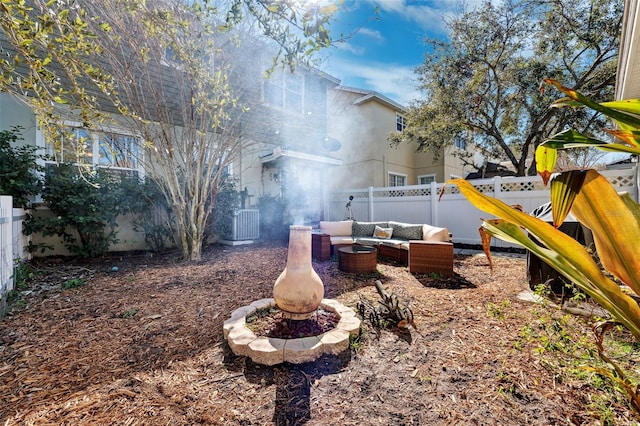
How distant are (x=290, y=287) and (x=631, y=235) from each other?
2.16m

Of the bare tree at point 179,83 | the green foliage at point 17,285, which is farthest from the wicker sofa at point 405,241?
the green foliage at point 17,285

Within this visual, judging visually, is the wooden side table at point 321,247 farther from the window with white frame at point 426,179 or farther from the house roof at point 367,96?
the window with white frame at point 426,179

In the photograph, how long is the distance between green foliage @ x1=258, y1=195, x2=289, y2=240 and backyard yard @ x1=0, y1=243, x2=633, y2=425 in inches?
219

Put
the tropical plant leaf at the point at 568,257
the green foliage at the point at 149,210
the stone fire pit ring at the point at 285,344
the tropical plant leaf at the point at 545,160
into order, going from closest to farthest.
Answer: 1. the tropical plant leaf at the point at 568,257
2. the tropical plant leaf at the point at 545,160
3. the stone fire pit ring at the point at 285,344
4. the green foliage at the point at 149,210

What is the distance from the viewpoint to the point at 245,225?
27.2 ft

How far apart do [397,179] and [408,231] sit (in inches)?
345

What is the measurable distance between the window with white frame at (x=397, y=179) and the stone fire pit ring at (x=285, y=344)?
40.1 feet

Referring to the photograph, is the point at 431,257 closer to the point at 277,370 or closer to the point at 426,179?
the point at 277,370

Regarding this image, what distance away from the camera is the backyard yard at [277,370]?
5.66 feet

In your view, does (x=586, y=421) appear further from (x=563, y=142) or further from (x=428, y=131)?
(x=428, y=131)

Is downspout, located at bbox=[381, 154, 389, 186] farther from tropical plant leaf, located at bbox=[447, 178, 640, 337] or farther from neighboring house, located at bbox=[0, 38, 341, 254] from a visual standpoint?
tropical plant leaf, located at bbox=[447, 178, 640, 337]

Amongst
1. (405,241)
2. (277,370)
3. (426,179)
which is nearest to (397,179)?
(426,179)

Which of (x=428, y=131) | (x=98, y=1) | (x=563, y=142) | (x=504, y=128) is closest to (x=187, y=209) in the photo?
(x=98, y=1)

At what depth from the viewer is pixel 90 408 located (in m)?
1.80
